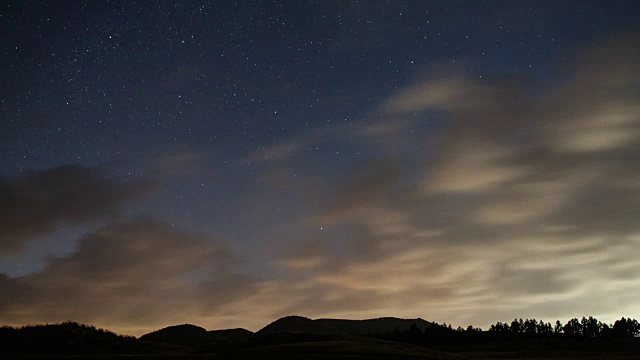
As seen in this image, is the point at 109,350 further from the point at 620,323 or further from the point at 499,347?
the point at 620,323

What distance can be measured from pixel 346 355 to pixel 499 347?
153 ft

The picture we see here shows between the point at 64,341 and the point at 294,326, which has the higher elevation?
the point at 294,326

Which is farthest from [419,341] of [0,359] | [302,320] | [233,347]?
[302,320]

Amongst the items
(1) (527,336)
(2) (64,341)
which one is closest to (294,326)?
(1) (527,336)

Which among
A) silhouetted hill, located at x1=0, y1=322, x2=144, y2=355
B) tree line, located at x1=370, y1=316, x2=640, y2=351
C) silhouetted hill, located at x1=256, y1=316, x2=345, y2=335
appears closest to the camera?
silhouetted hill, located at x1=0, y1=322, x2=144, y2=355

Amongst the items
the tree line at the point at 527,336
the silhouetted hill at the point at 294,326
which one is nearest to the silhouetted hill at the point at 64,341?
the tree line at the point at 527,336

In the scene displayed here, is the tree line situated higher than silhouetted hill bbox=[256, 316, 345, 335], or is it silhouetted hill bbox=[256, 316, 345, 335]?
silhouetted hill bbox=[256, 316, 345, 335]

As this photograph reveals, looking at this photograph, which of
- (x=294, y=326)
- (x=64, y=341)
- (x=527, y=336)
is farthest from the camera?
(x=294, y=326)

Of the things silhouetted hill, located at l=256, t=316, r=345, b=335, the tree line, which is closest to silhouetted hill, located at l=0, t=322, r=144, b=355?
the tree line

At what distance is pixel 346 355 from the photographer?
3972 cm

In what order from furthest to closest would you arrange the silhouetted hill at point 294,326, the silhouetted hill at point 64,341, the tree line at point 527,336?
the silhouetted hill at point 294,326
the tree line at point 527,336
the silhouetted hill at point 64,341

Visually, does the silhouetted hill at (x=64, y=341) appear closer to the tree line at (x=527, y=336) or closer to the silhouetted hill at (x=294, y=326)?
the tree line at (x=527, y=336)

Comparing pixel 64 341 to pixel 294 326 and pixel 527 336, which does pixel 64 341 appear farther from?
pixel 294 326

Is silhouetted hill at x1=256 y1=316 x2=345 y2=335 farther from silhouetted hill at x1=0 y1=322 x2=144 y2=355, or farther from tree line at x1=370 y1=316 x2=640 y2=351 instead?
silhouetted hill at x1=0 y1=322 x2=144 y2=355
